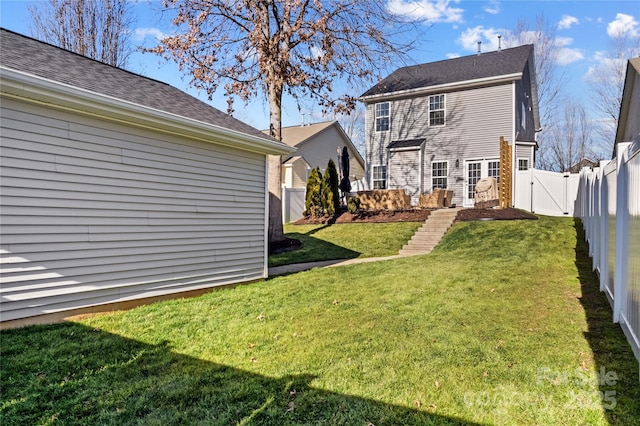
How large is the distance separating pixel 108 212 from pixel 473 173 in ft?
49.8

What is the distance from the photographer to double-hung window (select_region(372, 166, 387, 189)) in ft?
62.0

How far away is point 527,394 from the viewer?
271 centimetres

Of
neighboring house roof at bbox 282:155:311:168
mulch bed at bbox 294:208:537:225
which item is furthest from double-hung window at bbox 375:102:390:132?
neighboring house roof at bbox 282:155:311:168

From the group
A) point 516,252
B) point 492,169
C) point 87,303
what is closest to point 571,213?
point 492,169

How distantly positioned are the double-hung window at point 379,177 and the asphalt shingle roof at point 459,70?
142 inches

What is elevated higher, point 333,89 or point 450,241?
point 333,89

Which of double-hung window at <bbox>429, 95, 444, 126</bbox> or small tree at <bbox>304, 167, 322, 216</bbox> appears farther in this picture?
double-hung window at <bbox>429, 95, 444, 126</bbox>

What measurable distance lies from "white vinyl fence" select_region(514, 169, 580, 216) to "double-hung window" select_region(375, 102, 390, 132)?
668cm

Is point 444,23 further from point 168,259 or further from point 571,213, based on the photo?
point 168,259

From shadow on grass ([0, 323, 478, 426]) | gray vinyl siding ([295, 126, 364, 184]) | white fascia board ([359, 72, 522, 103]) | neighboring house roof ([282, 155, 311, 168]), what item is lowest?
shadow on grass ([0, 323, 478, 426])

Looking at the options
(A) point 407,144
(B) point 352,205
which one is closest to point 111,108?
(B) point 352,205

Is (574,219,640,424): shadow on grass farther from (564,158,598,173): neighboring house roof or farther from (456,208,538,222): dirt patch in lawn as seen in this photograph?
(564,158,598,173): neighboring house roof

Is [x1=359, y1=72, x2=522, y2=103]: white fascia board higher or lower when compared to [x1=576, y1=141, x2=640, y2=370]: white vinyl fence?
higher

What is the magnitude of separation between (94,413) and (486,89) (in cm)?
1755
